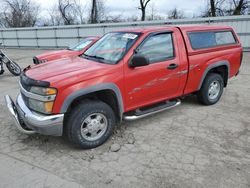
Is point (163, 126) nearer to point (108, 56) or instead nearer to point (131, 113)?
point (131, 113)

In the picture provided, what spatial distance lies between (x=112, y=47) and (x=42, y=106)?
69.0 inches

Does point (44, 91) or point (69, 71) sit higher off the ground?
point (69, 71)

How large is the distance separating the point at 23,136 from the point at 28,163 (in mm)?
920

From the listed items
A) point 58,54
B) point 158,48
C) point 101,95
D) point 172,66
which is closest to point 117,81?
point 101,95

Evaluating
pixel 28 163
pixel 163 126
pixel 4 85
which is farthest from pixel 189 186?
pixel 4 85

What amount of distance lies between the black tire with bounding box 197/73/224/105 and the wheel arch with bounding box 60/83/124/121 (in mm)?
2230

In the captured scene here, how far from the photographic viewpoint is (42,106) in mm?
3219

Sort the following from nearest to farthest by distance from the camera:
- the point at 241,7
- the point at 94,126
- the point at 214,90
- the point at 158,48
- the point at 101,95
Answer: the point at 94,126
the point at 101,95
the point at 158,48
the point at 214,90
the point at 241,7

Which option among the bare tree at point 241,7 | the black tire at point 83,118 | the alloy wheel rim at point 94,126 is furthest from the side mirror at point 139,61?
the bare tree at point 241,7

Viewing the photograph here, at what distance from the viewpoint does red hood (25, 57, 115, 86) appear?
3268mm

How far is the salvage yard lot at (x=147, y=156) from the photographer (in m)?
2.92

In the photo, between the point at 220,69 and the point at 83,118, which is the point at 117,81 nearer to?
the point at 83,118

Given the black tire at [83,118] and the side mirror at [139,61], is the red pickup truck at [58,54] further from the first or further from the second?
the black tire at [83,118]

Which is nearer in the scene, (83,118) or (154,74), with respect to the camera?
(83,118)
